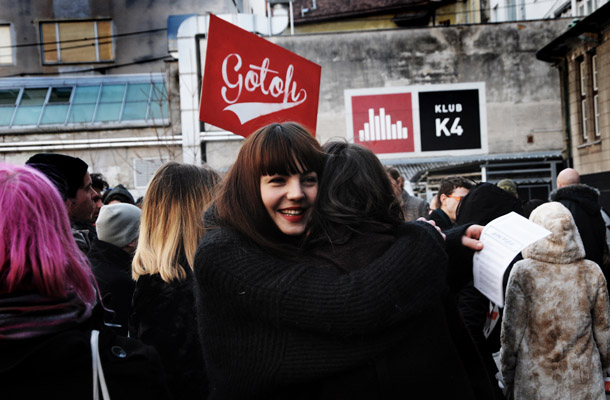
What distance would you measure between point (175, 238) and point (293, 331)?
1.44 metres

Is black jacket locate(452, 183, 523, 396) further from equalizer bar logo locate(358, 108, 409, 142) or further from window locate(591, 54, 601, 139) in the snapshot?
window locate(591, 54, 601, 139)

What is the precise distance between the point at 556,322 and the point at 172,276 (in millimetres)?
2414

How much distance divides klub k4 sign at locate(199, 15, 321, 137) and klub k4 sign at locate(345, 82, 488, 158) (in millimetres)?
12081

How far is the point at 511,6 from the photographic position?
940 inches

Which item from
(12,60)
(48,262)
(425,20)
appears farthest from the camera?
(425,20)

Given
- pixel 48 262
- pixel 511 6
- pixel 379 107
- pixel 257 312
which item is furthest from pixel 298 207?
pixel 511 6

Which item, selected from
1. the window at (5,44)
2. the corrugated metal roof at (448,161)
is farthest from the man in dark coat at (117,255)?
the window at (5,44)

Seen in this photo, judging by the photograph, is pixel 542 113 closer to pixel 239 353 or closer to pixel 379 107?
pixel 379 107

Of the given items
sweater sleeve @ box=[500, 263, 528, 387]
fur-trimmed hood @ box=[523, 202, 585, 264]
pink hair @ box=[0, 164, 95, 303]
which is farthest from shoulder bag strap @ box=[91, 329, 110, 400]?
fur-trimmed hood @ box=[523, 202, 585, 264]

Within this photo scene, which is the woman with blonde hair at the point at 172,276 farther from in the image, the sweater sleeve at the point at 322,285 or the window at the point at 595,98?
the window at the point at 595,98

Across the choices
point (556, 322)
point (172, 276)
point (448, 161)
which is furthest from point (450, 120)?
point (172, 276)

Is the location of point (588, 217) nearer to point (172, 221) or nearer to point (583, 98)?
point (172, 221)

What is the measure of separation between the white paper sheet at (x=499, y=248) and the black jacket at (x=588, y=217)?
418 cm

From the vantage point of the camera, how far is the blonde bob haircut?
2893 mm
